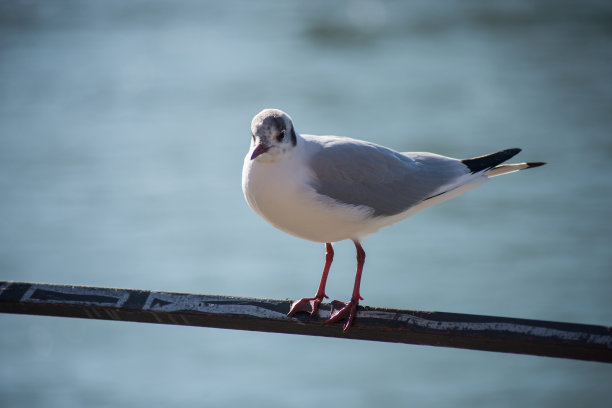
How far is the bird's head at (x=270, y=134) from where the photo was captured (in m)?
2.07

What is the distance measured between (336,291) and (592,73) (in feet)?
21.4

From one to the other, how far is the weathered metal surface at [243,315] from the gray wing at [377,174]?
364 millimetres

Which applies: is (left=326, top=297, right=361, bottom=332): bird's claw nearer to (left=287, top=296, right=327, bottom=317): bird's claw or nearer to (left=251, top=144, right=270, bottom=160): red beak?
(left=287, top=296, right=327, bottom=317): bird's claw

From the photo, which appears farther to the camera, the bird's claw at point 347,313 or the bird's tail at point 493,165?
the bird's tail at point 493,165

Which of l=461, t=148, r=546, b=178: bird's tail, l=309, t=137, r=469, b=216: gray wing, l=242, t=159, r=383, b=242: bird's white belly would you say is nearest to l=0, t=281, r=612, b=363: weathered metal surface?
l=242, t=159, r=383, b=242: bird's white belly

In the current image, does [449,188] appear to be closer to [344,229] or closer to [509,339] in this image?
[344,229]

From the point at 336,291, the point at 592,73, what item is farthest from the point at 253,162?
the point at 592,73

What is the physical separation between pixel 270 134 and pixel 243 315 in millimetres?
477

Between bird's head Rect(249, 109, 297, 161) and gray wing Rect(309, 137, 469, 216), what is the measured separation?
0.48ft

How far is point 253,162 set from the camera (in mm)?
2158

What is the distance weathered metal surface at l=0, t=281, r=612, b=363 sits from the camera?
1.85m

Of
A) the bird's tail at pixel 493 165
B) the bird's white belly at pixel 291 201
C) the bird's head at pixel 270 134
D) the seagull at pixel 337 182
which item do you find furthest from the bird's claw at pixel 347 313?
the bird's tail at pixel 493 165

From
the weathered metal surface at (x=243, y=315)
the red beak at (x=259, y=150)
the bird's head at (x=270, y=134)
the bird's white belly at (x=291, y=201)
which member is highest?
the bird's head at (x=270, y=134)

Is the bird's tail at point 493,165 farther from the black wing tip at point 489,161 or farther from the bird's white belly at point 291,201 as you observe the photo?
the bird's white belly at point 291,201
